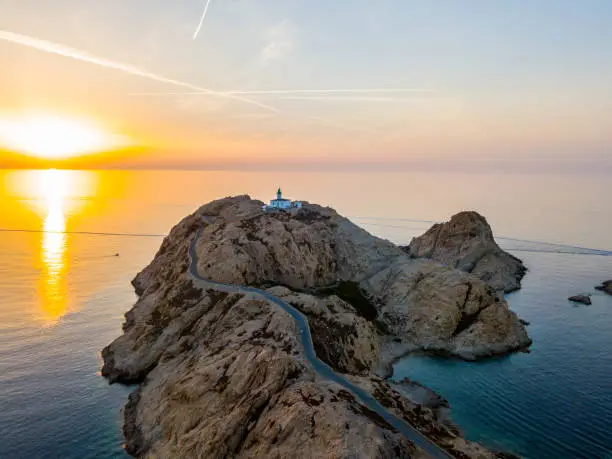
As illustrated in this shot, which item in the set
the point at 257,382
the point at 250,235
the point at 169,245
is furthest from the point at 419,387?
the point at 169,245

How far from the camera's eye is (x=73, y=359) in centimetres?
7644

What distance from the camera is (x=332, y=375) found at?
4828 centimetres

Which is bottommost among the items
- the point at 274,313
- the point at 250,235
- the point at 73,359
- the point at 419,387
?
the point at 73,359

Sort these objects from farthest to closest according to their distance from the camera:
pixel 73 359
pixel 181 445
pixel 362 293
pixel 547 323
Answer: pixel 362 293, pixel 547 323, pixel 73 359, pixel 181 445

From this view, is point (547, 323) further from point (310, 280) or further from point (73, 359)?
point (73, 359)

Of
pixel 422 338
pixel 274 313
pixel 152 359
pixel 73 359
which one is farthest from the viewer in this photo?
pixel 422 338

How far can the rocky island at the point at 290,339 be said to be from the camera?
4131 cm

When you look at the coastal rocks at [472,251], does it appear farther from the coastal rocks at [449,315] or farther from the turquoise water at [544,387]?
the coastal rocks at [449,315]

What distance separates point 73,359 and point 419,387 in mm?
63352

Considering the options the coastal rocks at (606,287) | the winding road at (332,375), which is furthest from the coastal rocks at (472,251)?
the winding road at (332,375)

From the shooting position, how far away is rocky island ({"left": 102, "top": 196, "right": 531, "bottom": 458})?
4131 cm

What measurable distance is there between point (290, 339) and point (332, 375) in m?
8.97

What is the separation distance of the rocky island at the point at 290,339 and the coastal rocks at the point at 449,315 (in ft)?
0.89

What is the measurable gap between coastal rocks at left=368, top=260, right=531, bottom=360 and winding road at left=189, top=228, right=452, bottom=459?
3382cm
